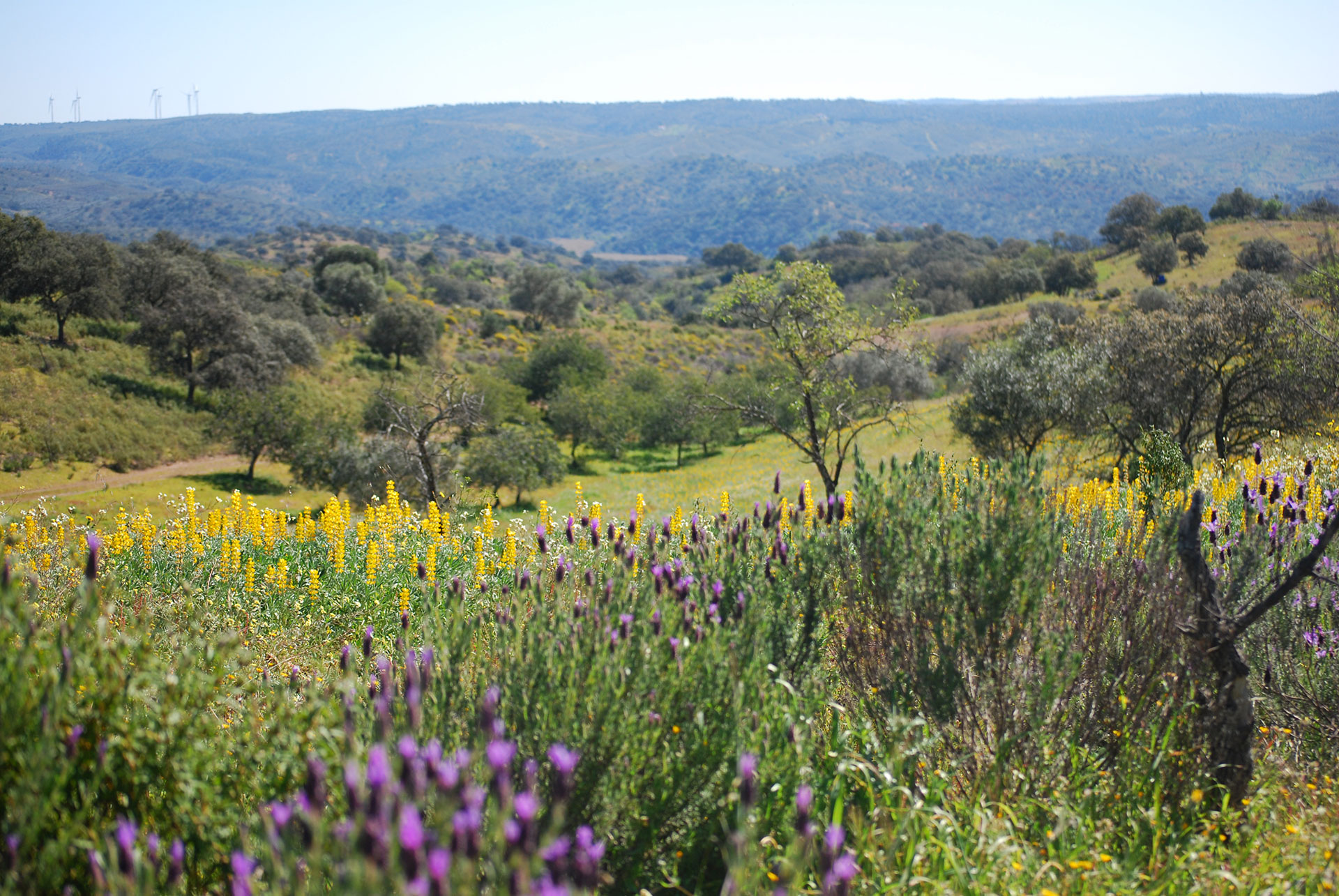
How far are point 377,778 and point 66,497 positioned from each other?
1120 inches

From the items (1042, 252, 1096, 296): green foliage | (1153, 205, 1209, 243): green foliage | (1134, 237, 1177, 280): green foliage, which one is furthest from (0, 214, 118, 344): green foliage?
(1153, 205, 1209, 243): green foliage

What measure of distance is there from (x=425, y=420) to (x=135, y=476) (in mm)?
11766

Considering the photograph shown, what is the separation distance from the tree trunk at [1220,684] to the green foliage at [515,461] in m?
27.8

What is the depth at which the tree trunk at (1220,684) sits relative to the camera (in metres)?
3.28

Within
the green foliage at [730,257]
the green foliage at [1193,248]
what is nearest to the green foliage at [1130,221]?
the green foliage at [1193,248]

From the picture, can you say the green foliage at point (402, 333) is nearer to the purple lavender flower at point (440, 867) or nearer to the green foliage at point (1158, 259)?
the purple lavender flower at point (440, 867)

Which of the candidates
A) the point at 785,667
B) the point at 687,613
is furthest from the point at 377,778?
the point at 785,667

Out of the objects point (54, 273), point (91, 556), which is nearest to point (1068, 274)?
point (54, 273)

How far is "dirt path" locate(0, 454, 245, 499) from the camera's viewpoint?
24.8m

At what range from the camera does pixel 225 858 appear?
2367mm

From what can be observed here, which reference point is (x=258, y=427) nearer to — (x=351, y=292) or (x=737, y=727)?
(x=737, y=727)

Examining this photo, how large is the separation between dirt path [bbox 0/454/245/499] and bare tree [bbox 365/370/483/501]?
20.8 feet

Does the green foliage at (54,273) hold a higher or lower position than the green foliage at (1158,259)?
lower

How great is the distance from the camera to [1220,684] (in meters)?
3.49
